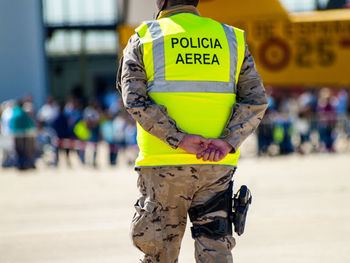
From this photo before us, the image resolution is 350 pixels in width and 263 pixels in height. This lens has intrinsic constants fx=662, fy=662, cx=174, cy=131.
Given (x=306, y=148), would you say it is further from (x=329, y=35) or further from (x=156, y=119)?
(x=156, y=119)

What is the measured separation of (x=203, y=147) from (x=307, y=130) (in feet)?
49.7

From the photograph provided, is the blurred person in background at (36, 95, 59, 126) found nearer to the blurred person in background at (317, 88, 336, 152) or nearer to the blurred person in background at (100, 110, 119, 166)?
the blurred person in background at (100, 110, 119, 166)

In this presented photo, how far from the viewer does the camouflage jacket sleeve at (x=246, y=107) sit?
11.6 ft

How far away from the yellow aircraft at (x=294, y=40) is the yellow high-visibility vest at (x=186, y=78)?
2.76 meters

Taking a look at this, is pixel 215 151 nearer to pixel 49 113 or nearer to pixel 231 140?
pixel 231 140

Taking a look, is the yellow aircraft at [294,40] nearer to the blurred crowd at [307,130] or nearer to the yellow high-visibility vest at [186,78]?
the yellow high-visibility vest at [186,78]

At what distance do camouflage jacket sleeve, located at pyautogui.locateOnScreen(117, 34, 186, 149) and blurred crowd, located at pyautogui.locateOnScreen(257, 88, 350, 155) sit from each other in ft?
45.0

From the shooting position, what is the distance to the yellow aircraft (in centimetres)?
641

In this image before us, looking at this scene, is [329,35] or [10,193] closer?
[329,35]

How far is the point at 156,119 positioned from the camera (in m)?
3.44

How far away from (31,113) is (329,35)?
11.4 m

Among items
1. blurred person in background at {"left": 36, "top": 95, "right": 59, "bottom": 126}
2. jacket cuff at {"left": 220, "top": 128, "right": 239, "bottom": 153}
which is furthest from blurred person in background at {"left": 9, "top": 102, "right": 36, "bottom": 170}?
jacket cuff at {"left": 220, "top": 128, "right": 239, "bottom": 153}

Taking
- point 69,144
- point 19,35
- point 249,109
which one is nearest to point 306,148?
point 69,144

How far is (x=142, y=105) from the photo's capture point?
3.45 meters
